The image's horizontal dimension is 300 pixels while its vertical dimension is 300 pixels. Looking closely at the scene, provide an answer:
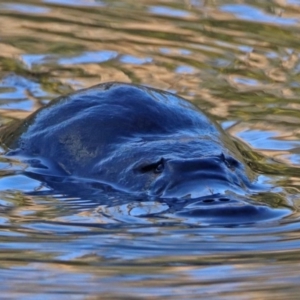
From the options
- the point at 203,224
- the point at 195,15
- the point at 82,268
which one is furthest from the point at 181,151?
the point at 195,15

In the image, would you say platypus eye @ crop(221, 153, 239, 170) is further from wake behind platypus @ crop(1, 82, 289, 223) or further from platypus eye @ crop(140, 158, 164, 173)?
platypus eye @ crop(140, 158, 164, 173)

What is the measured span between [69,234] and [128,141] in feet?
3.89

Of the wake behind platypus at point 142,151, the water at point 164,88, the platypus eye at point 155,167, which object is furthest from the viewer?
the platypus eye at point 155,167

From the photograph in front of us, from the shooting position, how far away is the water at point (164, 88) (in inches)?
157

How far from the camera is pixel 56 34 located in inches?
395

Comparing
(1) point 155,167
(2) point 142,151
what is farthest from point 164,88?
(1) point 155,167

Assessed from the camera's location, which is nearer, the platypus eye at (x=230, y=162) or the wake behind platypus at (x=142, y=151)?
the wake behind platypus at (x=142, y=151)

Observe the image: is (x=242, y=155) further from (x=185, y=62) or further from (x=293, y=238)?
(x=185, y=62)

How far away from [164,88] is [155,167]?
10.1 feet

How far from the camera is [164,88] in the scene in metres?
8.36

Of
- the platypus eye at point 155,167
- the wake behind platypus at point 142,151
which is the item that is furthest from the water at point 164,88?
the platypus eye at point 155,167

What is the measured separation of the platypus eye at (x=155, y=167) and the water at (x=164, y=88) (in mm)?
314

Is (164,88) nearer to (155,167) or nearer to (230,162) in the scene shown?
(230,162)

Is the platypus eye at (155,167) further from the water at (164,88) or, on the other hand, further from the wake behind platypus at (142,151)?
the water at (164,88)
